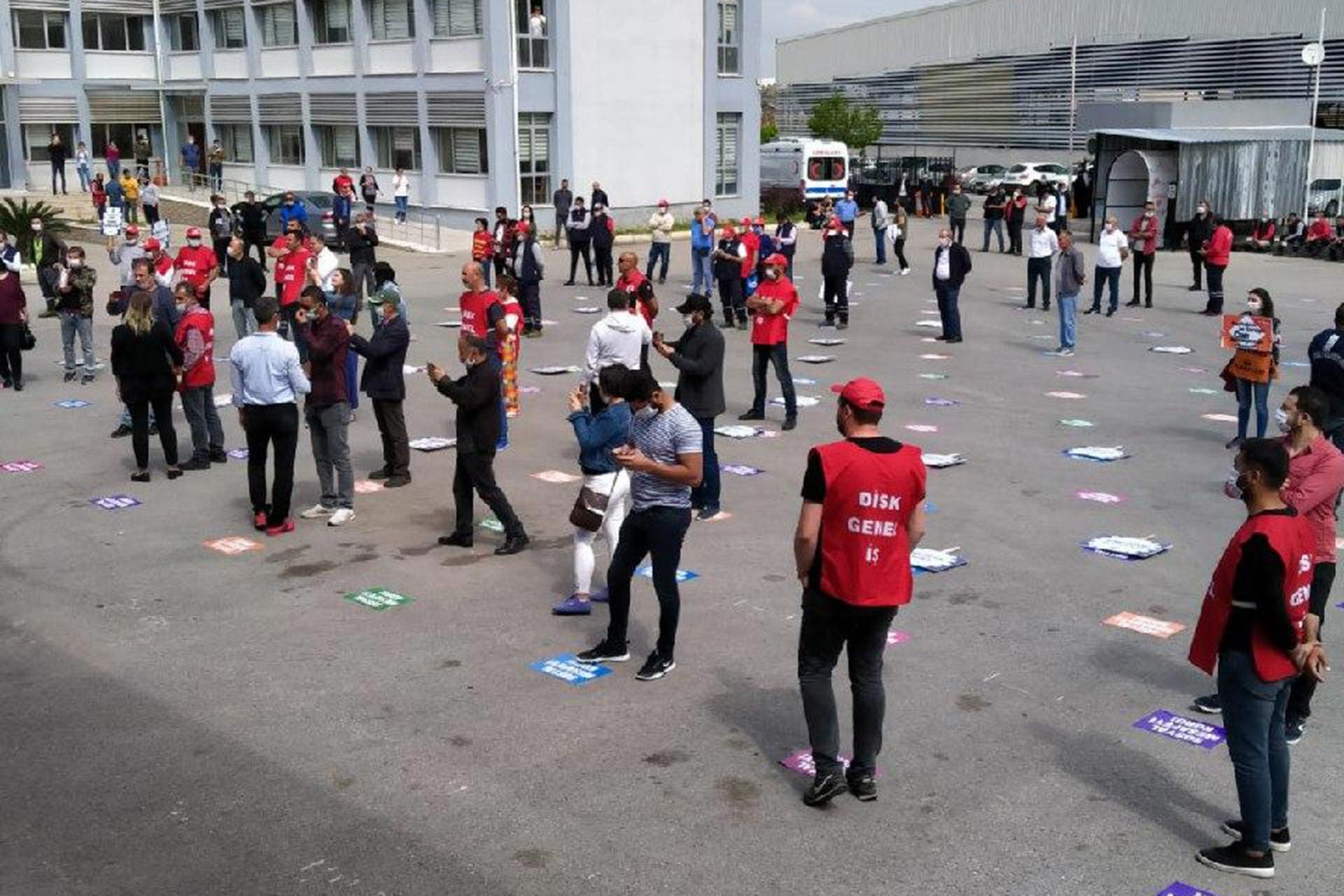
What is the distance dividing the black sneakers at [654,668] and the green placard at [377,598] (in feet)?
6.78

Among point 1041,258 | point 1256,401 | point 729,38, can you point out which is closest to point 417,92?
point 729,38

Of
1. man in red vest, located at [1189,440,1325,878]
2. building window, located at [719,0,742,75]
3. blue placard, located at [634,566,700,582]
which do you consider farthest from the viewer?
building window, located at [719,0,742,75]

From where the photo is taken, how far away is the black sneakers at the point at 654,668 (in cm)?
756

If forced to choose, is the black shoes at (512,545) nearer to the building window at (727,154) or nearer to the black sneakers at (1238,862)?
the black sneakers at (1238,862)

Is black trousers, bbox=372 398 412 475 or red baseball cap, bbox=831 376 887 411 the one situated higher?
red baseball cap, bbox=831 376 887 411

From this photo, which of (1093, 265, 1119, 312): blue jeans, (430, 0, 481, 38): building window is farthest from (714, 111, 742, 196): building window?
(1093, 265, 1119, 312): blue jeans

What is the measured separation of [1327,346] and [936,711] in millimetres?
5618

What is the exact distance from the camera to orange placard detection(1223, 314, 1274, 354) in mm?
12695

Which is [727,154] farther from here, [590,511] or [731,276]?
[590,511]

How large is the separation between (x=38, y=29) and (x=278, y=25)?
9222mm

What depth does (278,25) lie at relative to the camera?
44781mm

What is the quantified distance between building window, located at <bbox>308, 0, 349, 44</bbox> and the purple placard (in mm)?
39540

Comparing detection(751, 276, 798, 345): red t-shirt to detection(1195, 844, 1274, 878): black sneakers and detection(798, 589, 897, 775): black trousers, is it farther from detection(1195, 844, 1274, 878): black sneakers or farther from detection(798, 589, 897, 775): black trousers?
detection(1195, 844, 1274, 878): black sneakers

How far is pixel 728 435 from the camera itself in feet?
45.8
